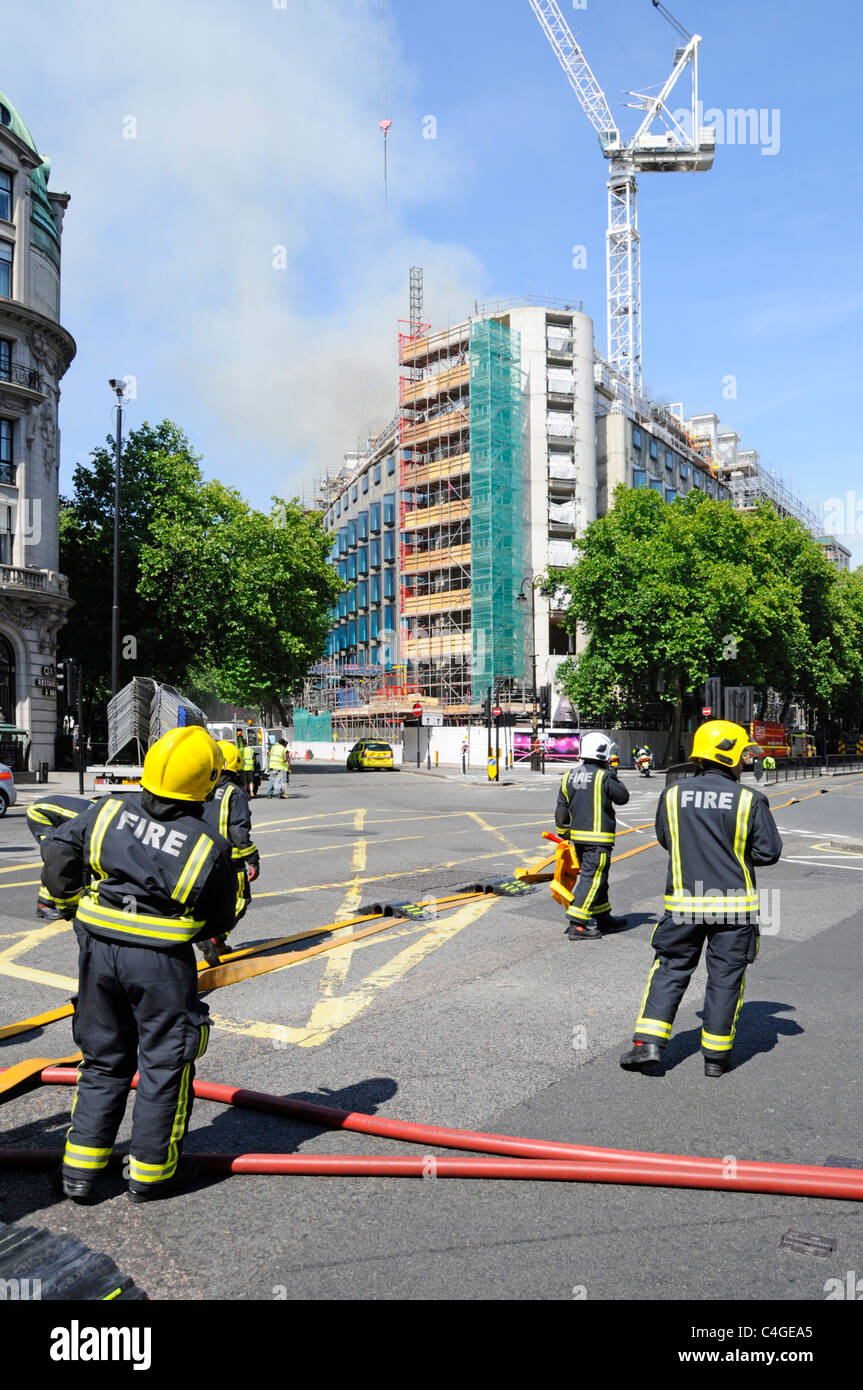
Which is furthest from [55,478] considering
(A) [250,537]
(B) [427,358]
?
(B) [427,358]

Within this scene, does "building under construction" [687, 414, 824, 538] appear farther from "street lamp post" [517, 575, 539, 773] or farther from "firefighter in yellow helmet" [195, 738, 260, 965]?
"firefighter in yellow helmet" [195, 738, 260, 965]

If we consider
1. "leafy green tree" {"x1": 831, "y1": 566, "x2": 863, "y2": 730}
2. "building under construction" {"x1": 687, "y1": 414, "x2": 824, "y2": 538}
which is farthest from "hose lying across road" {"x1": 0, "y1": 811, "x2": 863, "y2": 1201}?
"building under construction" {"x1": 687, "y1": 414, "x2": 824, "y2": 538}

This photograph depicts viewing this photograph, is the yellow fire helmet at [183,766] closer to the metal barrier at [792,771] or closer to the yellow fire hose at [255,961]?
the yellow fire hose at [255,961]

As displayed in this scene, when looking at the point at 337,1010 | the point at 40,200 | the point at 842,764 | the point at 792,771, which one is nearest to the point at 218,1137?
the point at 337,1010

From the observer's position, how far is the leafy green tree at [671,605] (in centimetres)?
4438

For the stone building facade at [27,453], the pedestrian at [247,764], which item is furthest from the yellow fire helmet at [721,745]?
the stone building facade at [27,453]

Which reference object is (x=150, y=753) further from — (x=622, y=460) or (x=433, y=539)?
(x=622, y=460)

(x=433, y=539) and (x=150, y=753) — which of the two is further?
(x=433, y=539)

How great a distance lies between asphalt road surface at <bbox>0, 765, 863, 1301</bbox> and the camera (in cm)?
307

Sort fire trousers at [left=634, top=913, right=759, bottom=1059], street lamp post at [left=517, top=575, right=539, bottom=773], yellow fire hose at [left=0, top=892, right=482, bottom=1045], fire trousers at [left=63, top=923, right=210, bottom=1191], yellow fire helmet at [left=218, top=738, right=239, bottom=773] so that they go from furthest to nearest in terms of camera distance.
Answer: street lamp post at [left=517, top=575, right=539, bottom=773]
yellow fire helmet at [left=218, top=738, right=239, bottom=773]
yellow fire hose at [left=0, top=892, right=482, bottom=1045]
fire trousers at [left=634, top=913, right=759, bottom=1059]
fire trousers at [left=63, top=923, right=210, bottom=1191]

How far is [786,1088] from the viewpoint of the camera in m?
4.70

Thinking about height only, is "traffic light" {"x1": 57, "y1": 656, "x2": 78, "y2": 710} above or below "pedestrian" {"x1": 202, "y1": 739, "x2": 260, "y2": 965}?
above

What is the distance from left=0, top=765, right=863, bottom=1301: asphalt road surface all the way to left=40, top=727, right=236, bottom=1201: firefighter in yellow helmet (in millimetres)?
237
